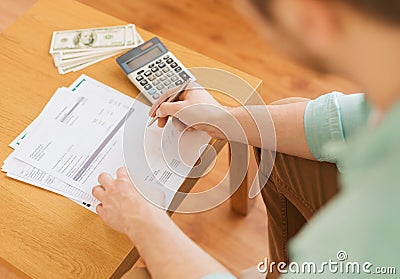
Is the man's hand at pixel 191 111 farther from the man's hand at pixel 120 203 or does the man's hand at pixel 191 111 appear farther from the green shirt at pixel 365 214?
the green shirt at pixel 365 214

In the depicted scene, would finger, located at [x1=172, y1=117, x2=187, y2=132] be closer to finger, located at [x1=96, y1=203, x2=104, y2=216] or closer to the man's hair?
finger, located at [x1=96, y1=203, x2=104, y2=216]

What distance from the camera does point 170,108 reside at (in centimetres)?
104

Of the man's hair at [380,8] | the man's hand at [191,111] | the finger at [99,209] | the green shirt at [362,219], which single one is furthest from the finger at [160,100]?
the man's hair at [380,8]

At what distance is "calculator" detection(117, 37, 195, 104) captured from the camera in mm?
1129

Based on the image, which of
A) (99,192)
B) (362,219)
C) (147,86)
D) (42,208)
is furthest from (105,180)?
(362,219)

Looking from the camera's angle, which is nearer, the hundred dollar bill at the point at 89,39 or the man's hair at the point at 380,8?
the man's hair at the point at 380,8

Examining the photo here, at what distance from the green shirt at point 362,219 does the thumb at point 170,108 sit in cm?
47

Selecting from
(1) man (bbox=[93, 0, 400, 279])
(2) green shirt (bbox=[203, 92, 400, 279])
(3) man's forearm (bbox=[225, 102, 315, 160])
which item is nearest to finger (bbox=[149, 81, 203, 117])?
(3) man's forearm (bbox=[225, 102, 315, 160])

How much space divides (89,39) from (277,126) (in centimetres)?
48

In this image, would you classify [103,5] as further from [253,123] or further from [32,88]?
[253,123]

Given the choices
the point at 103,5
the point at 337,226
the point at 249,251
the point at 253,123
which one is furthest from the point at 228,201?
the point at 337,226

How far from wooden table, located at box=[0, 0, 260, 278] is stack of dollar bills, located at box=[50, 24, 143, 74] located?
0.06 ft

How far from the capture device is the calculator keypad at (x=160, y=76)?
1.13 meters

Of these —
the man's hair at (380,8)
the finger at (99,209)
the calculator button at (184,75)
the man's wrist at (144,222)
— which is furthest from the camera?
the calculator button at (184,75)
